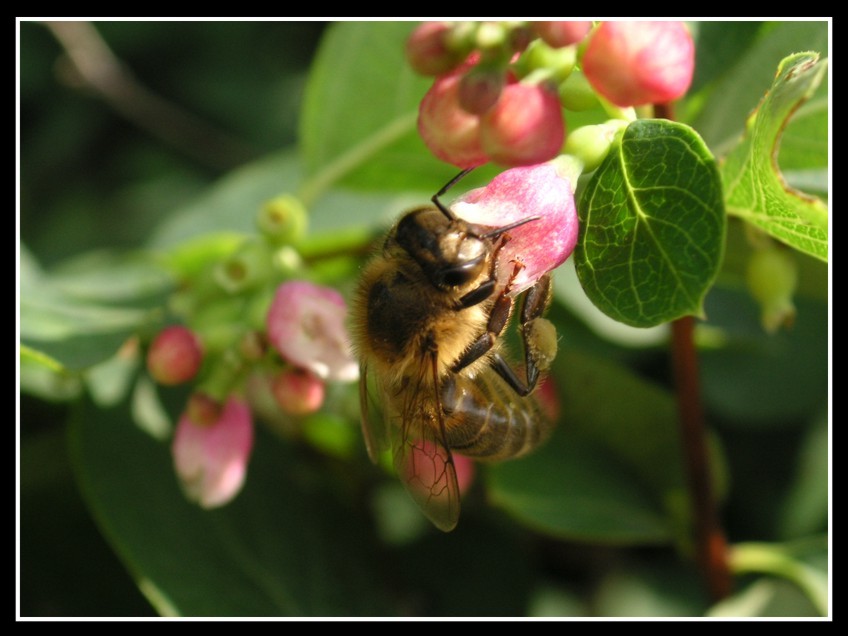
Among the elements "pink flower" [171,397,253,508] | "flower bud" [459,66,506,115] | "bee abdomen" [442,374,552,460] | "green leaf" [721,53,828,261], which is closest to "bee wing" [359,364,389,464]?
"bee abdomen" [442,374,552,460]

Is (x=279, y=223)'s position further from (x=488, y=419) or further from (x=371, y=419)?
(x=488, y=419)

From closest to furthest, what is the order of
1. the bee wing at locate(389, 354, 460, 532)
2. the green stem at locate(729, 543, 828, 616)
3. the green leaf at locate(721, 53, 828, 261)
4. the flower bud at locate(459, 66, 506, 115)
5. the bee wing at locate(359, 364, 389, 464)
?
the green leaf at locate(721, 53, 828, 261), the flower bud at locate(459, 66, 506, 115), the bee wing at locate(389, 354, 460, 532), the bee wing at locate(359, 364, 389, 464), the green stem at locate(729, 543, 828, 616)

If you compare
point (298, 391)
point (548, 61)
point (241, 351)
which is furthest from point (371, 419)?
point (548, 61)

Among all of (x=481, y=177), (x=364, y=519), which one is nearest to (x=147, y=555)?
(x=364, y=519)

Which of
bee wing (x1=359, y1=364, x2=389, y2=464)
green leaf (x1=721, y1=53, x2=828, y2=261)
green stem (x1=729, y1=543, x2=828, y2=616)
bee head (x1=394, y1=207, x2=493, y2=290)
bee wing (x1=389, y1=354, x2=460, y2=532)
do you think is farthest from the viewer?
green stem (x1=729, y1=543, x2=828, y2=616)

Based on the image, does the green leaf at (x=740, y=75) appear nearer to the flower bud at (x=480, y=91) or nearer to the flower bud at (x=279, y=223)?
the flower bud at (x=480, y=91)

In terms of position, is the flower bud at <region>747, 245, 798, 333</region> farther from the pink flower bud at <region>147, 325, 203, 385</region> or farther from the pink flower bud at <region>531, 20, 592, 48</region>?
the pink flower bud at <region>147, 325, 203, 385</region>

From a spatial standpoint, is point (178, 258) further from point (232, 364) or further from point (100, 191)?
point (100, 191)

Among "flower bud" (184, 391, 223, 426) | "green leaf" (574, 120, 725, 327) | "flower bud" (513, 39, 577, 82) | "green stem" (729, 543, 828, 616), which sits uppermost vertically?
"flower bud" (513, 39, 577, 82)
